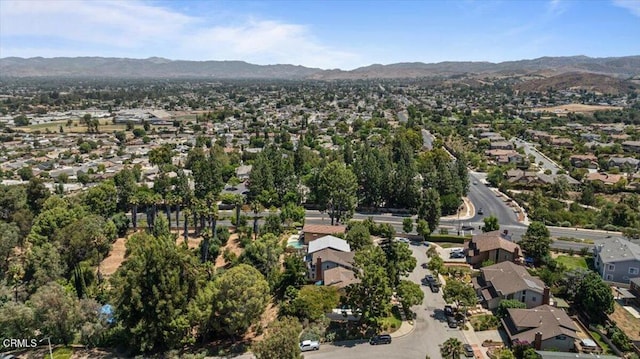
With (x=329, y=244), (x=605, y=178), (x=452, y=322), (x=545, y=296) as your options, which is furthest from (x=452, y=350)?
(x=605, y=178)

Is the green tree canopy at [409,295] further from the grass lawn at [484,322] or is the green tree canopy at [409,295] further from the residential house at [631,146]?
the residential house at [631,146]

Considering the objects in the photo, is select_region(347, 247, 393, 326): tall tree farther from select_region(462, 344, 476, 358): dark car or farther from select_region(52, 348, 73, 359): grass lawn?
select_region(52, 348, 73, 359): grass lawn

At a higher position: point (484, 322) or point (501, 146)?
point (501, 146)

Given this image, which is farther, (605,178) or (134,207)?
(605,178)

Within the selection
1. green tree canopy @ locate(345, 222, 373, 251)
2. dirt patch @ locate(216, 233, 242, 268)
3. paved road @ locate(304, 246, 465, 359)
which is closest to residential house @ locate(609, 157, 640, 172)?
green tree canopy @ locate(345, 222, 373, 251)

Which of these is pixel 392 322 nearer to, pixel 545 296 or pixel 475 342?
pixel 475 342

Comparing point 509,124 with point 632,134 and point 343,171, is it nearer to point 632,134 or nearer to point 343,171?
point 632,134

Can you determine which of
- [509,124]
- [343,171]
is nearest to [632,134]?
[509,124]
